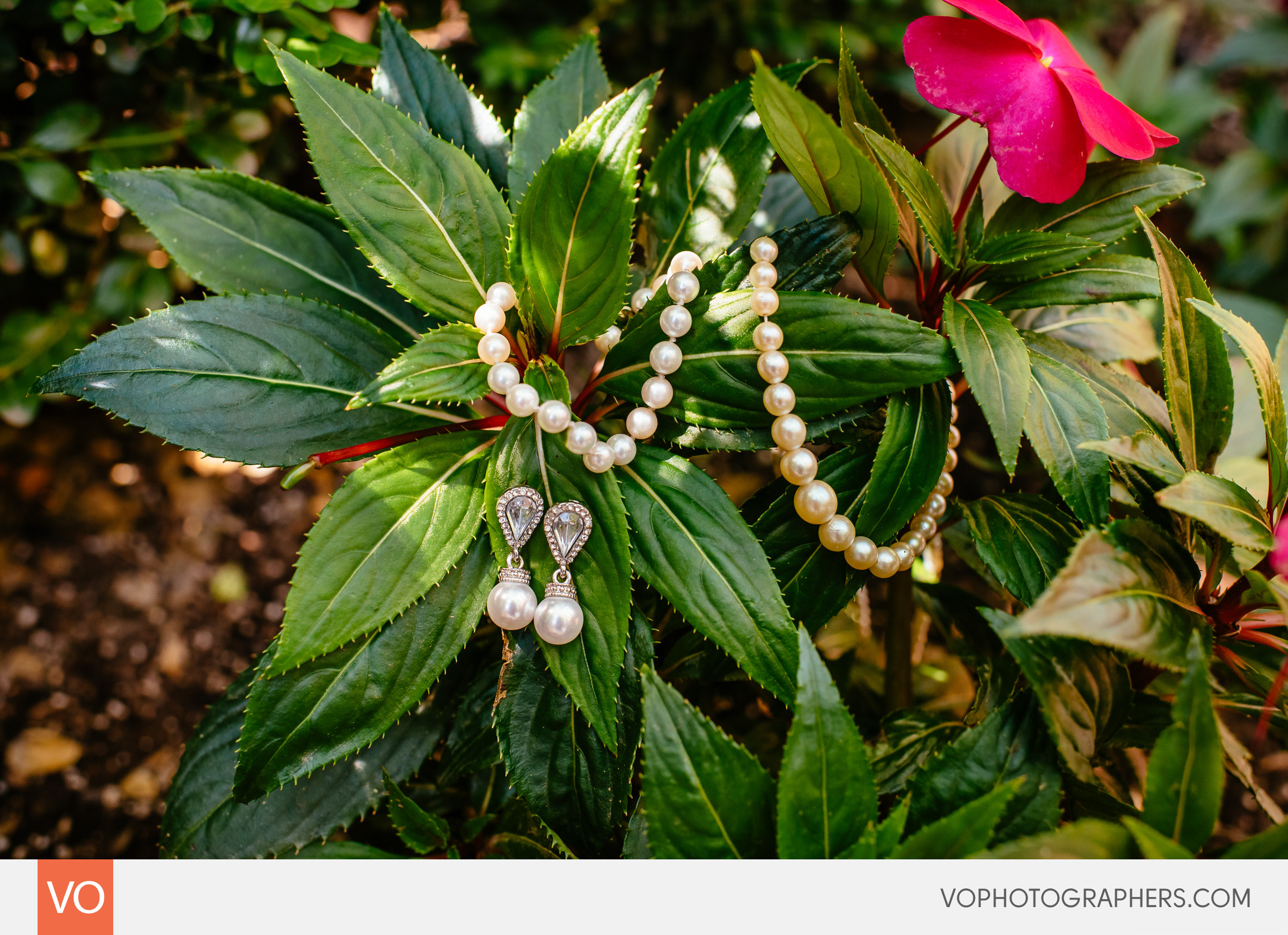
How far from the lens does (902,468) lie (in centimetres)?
79

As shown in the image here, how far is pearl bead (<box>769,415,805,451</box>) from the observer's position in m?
0.79

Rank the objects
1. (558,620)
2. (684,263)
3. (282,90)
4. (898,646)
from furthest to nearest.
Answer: (282,90)
(898,646)
(684,263)
(558,620)

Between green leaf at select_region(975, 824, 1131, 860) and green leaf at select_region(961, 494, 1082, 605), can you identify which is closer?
green leaf at select_region(975, 824, 1131, 860)

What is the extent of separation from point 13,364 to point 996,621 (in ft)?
5.30

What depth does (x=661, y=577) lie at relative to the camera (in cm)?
77

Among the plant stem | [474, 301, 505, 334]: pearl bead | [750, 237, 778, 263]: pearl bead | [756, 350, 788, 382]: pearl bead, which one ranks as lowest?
the plant stem

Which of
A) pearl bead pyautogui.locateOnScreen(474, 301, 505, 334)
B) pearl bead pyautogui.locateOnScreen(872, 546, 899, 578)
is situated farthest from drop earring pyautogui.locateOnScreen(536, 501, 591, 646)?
pearl bead pyautogui.locateOnScreen(872, 546, 899, 578)

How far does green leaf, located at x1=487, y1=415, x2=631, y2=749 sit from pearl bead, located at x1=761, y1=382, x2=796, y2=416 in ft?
0.60

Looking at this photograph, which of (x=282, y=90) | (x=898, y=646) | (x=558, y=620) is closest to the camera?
(x=558, y=620)

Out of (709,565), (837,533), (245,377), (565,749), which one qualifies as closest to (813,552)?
(837,533)

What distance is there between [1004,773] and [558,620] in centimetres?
46

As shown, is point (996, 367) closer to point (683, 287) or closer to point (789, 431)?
point (789, 431)

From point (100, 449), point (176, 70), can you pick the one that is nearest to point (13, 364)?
point (100, 449)

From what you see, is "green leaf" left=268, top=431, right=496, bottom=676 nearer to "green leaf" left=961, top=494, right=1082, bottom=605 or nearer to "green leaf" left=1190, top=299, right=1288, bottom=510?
"green leaf" left=961, top=494, right=1082, bottom=605
